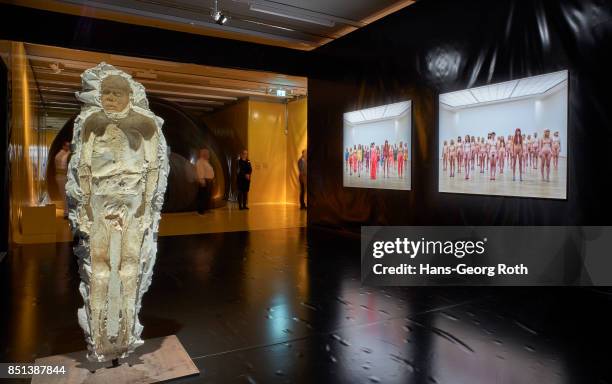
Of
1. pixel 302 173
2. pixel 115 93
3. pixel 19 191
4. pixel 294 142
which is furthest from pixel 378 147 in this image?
pixel 294 142

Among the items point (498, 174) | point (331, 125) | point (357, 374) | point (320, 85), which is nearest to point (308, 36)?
point (320, 85)

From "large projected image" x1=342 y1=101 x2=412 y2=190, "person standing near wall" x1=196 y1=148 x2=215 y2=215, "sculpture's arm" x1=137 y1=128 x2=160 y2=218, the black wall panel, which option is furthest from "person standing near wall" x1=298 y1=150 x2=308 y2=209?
"sculpture's arm" x1=137 y1=128 x2=160 y2=218

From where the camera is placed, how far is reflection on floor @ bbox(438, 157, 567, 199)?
439cm

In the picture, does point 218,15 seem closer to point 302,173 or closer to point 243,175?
point 243,175

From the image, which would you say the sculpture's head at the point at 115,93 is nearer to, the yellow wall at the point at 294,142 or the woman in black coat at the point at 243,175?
the woman in black coat at the point at 243,175

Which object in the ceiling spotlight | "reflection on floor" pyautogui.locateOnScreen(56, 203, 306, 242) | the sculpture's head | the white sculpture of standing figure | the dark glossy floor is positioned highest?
the ceiling spotlight

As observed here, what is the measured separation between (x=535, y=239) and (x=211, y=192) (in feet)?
27.0

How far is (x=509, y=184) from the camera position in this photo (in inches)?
191

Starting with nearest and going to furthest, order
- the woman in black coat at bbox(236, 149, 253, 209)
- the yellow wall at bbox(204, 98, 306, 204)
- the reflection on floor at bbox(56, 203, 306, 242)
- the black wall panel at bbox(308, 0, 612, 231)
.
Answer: the black wall panel at bbox(308, 0, 612, 231) → the reflection on floor at bbox(56, 203, 306, 242) → the woman in black coat at bbox(236, 149, 253, 209) → the yellow wall at bbox(204, 98, 306, 204)

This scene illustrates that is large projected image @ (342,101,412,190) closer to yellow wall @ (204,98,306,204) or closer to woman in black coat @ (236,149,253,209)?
woman in black coat @ (236,149,253,209)

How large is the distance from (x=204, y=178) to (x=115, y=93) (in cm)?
865

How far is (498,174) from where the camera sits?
499cm

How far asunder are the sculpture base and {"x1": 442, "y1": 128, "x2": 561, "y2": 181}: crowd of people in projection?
3.79 m

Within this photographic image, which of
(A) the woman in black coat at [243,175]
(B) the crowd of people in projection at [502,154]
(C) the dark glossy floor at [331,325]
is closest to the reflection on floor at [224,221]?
(A) the woman in black coat at [243,175]
